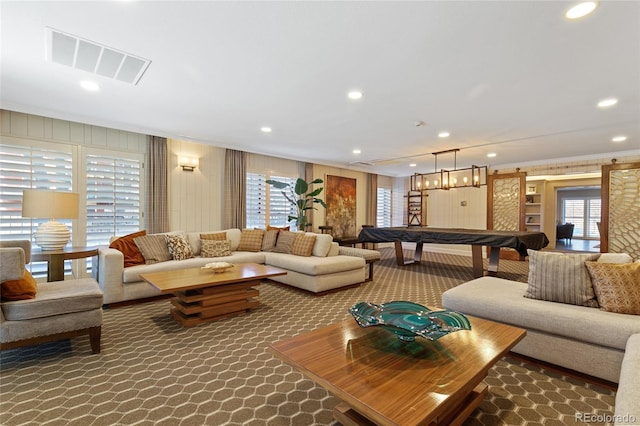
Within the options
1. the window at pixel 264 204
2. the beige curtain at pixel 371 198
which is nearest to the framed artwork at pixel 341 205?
the beige curtain at pixel 371 198

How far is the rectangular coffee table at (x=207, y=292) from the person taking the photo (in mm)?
3078

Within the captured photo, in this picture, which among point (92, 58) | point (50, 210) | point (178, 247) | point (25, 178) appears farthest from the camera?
point (178, 247)

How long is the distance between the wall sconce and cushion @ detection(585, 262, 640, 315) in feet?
18.8

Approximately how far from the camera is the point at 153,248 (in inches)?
168

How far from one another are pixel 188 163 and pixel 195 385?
4401mm

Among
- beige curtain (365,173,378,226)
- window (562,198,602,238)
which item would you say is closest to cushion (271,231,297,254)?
beige curtain (365,173,378,226)

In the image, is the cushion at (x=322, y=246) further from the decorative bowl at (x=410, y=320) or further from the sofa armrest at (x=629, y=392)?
the sofa armrest at (x=629, y=392)

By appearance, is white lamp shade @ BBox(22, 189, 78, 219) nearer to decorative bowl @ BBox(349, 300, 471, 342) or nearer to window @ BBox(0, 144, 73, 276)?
window @ BBox(0, 144, 73, 276)

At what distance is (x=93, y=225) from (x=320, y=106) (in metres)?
3.90

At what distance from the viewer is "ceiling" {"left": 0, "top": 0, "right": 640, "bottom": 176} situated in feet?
6.51

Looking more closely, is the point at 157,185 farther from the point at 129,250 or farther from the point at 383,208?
the point at 383,208

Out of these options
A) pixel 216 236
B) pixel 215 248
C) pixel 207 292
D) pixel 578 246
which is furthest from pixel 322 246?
pixel 578 246

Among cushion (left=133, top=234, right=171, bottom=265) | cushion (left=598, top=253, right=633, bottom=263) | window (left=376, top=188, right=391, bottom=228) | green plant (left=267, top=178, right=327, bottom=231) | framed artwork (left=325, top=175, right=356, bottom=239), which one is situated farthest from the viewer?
window (left=376, top=188, right=391, bottom=228)

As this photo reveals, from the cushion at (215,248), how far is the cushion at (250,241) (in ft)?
1.39
